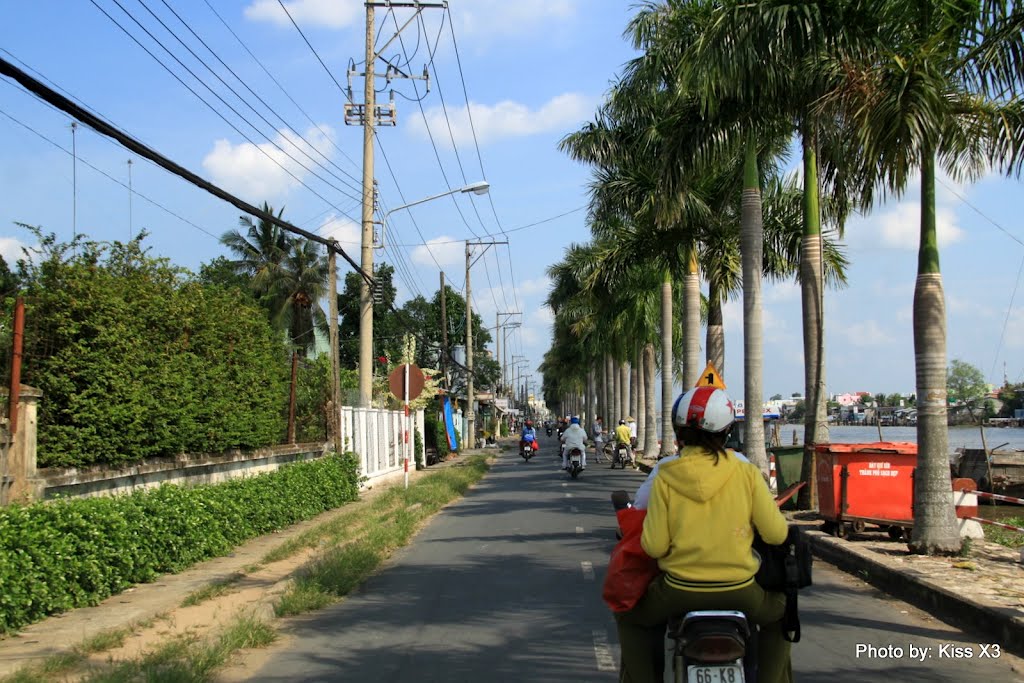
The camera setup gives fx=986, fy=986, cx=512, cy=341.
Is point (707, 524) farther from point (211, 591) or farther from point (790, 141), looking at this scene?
point (790, 141)

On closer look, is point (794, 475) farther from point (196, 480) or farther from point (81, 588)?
point (81, 588)

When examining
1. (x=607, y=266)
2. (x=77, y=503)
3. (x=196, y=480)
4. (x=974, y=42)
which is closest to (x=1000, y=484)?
(x=607, y=266)

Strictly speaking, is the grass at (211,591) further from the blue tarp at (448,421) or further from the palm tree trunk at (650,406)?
the blue tarp at (448,421)

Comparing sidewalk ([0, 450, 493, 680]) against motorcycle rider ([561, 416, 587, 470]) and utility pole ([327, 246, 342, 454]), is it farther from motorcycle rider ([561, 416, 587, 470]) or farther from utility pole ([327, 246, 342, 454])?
motorcycle rider ([561, 416, 587, 470])

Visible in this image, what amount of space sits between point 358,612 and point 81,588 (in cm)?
248

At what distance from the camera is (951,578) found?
32.4 ft

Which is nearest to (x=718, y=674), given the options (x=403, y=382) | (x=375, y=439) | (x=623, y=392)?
(x=403, y=382)

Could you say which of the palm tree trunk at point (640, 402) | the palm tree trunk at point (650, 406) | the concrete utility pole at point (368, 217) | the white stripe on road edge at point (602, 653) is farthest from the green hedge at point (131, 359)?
the palm tree trunk at point (640, 402)

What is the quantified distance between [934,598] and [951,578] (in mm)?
913

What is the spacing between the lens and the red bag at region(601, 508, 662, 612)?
13.8ft

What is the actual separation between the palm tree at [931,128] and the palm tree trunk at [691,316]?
14.5 meters

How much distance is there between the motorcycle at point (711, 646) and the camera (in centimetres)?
395

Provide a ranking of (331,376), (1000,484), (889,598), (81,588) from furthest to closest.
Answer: (1000,484), (331,376), (889,598), (81,588)

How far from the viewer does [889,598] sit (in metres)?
9.83
